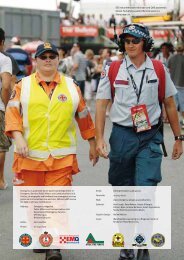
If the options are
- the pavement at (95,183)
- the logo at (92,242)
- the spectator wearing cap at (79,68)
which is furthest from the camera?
the spectator wearing cap at (79,68)

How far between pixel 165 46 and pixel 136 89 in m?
11.5

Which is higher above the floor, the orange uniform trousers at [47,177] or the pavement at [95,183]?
the orange uniform trousers at [47,177]

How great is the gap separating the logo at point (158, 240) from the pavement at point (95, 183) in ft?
1.40

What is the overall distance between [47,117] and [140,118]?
25.6 inches

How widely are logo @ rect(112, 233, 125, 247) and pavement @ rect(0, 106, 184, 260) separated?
432mm

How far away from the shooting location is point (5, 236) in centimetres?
621

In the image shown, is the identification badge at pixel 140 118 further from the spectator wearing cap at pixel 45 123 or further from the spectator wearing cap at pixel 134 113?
the spectator wearing cap at pixel 45 123

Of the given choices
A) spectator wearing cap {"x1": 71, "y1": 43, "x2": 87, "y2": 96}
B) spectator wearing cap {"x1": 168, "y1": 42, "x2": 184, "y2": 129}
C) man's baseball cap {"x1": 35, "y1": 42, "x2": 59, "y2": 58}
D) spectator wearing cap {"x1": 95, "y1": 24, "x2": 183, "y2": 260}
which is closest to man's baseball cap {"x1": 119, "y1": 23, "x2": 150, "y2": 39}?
spectator wearing cap {"x1": 95, "y1": 24, "x2": 183, "y2": 260}

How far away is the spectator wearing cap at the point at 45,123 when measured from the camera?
5.24 meters

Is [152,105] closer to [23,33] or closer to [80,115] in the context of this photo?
[80,115]

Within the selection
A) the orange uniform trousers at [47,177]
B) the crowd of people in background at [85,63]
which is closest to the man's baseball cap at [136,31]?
the orange uniform trousers at [47,177]

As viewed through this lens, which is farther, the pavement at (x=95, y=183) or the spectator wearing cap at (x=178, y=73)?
the spectator wearing cap at (x=178, y=73)

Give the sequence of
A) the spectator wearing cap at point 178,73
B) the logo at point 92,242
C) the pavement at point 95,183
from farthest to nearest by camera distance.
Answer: the spectator wearing cap at point 178,73, the pavement at point 95,183, the logo at point 92,242

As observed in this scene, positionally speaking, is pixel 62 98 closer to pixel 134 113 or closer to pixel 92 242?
pixel 134 113
